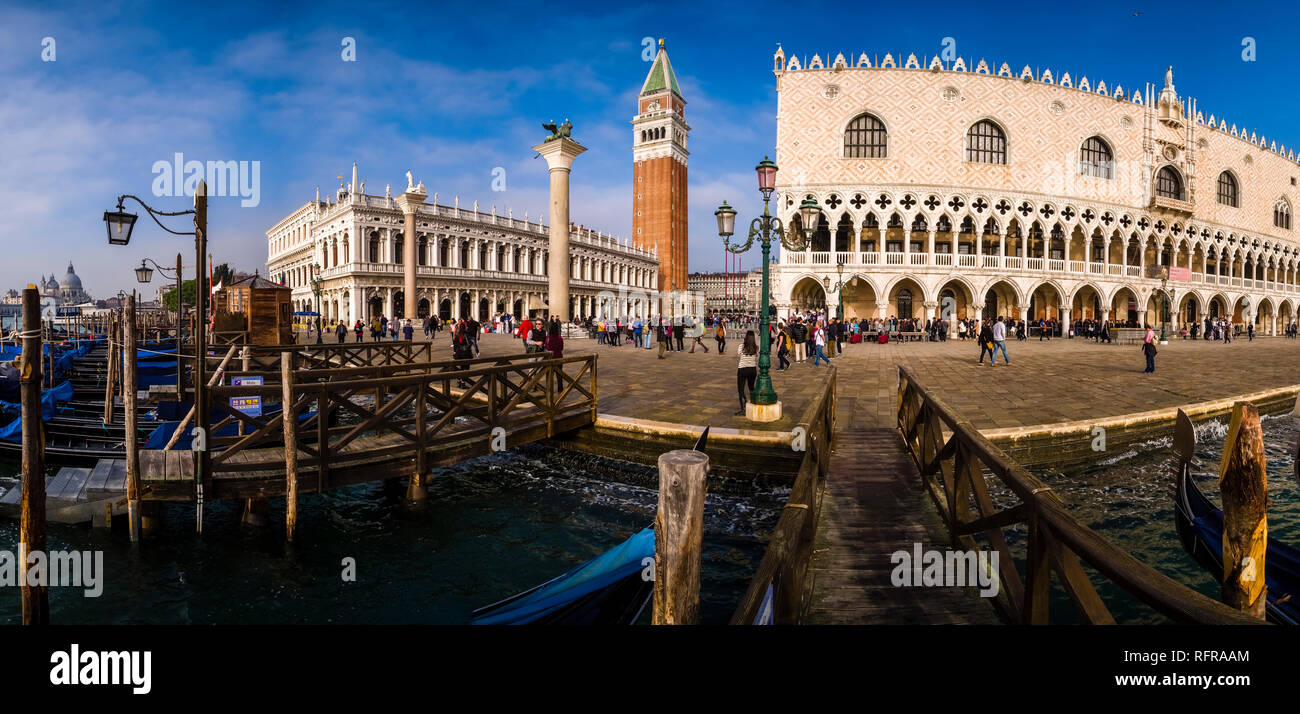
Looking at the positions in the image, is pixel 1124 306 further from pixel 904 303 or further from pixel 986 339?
pixel 986 339

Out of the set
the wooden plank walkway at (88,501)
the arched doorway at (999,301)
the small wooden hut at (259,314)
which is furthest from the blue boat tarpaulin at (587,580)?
the arched doorway at (999,301)

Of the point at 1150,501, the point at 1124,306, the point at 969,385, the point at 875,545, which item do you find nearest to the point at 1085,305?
the point at 1124,306

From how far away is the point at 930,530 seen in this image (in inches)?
181

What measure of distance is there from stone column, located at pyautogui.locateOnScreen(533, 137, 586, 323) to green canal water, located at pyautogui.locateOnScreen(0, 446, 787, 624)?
17.1 metres

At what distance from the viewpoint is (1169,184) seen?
131ft

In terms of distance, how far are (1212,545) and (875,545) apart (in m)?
2.28

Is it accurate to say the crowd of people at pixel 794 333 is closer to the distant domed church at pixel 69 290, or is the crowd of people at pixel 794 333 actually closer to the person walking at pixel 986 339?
the person walking at pixel 986 339

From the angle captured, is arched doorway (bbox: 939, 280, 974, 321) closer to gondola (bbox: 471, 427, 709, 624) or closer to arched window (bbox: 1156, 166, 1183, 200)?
arched window (bbox: 1156, 166, 1183, 200)

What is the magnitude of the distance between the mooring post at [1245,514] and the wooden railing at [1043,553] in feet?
2.03

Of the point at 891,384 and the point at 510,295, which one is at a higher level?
the point at 510,295

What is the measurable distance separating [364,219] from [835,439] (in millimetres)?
47041

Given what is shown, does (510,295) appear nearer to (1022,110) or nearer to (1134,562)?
(1022,110)
